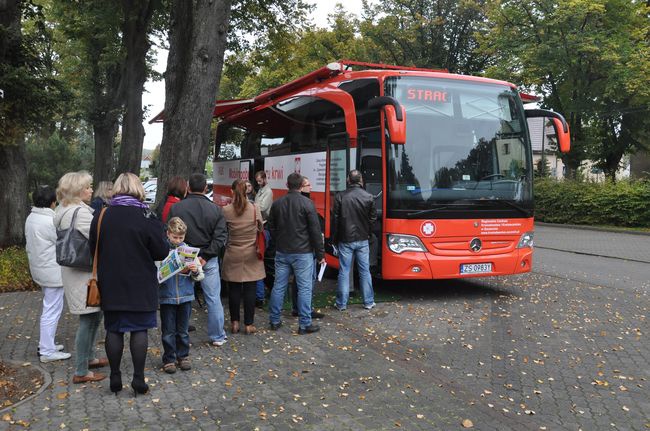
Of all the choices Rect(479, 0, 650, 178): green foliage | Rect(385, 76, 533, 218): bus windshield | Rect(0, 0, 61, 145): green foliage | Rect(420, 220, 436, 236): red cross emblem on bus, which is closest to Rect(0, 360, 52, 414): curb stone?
Rect(385, 76, 533, 218): bus windshield

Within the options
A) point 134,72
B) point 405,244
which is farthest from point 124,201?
point 134,72

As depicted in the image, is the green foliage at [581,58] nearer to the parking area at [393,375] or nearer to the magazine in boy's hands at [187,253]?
the parking area at [393,375]

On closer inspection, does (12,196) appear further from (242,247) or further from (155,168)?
(155,168)

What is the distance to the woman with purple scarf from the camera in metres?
4.70

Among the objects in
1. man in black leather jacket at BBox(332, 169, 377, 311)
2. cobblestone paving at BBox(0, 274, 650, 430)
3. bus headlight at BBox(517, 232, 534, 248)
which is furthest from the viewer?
bus headlight at BBox(517, 232, 534, 248)

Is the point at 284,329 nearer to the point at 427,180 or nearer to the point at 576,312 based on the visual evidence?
the point at 427,180

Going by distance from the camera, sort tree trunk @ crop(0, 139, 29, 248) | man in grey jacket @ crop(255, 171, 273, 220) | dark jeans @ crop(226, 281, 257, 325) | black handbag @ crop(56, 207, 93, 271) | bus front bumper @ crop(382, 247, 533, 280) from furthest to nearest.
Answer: tree trunk @ crop(0, 139, 29, 248)
man in grey jacket @ crop(255, 171, 273, 220)
bus front bumper @ crop(382, 247, 533, 280)
dark jeans @ crop(226, 281, 257, 325)
black handbag @ crop(56, 207, 93, 271)

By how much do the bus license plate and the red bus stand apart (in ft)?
0.05

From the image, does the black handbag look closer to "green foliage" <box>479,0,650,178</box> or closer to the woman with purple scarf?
the woman with purple scarf

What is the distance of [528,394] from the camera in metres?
5.09

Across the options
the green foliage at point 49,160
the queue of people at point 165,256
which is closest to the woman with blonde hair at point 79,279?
the queue of people at point 165,256

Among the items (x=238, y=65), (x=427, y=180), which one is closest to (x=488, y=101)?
(x=427, y=180)

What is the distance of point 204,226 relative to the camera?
589 cm

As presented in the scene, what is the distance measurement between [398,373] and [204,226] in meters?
2.34
